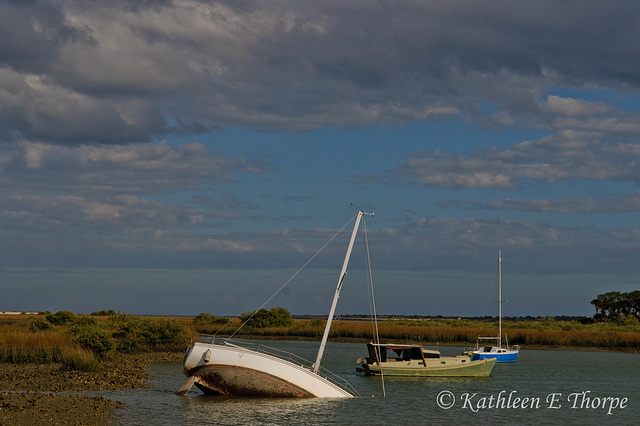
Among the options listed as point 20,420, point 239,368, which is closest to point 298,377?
point 239,368

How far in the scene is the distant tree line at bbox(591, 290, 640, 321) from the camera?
467ft

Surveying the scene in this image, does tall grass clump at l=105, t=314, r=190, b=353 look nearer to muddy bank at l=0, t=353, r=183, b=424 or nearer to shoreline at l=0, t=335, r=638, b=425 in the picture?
shoreline at l=0, t=335, r=638, b=425

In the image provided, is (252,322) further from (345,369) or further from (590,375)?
(590,375)

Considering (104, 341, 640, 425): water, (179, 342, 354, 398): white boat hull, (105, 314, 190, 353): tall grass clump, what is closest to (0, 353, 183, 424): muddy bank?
(104, 341, 640, 425): water

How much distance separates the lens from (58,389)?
3444 cm

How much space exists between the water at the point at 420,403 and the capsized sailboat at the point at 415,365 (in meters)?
1.09

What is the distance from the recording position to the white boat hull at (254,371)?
3541 centimetres

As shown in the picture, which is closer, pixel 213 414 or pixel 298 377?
pixel 213 414

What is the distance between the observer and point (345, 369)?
57906 mm

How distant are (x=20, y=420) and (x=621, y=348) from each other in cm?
8036

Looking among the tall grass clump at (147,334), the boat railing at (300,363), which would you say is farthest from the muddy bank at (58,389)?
the tall grass clump at (147,334)

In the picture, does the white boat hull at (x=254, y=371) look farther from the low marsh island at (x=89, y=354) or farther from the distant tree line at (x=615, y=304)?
the distant tree line at (x=615, y=304)

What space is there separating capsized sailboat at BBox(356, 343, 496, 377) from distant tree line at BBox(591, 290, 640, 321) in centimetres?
9241

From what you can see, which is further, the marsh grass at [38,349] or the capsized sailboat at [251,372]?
the marsh grass at [38,349]
